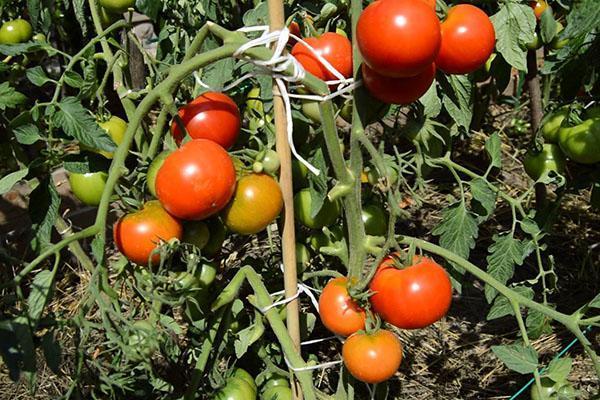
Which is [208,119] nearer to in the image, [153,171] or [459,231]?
[153,171]

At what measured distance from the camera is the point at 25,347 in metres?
0.75

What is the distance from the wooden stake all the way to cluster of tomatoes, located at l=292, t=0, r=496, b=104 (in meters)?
0.07

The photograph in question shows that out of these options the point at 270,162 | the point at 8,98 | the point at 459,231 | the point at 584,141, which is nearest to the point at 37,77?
the point at 8,98

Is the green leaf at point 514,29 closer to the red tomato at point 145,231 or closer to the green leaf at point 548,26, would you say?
the green leaf at point 548,26

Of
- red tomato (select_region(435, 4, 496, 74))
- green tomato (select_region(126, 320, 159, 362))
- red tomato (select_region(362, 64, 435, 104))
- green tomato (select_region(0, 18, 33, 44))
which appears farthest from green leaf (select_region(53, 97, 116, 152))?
green tomato (select_region(0, 18, 33, 44))

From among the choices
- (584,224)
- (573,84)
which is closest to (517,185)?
(584,224)

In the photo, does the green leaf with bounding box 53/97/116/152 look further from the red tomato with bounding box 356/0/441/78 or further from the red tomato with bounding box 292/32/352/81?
the red tomato with bounding box 356/0/441/78

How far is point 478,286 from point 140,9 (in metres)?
1.28

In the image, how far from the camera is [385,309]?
0.99 m

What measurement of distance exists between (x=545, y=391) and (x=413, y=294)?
33 cm

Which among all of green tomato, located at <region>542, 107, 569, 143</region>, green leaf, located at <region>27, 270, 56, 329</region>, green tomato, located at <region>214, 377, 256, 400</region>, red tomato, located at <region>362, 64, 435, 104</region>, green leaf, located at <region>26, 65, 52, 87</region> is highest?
red tomato, located at <region>362, 64, 435, 104</region>

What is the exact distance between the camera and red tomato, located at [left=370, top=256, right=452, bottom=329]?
37.1 inches

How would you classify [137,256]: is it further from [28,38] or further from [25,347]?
[28,38]

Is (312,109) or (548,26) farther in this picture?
(548,26)
